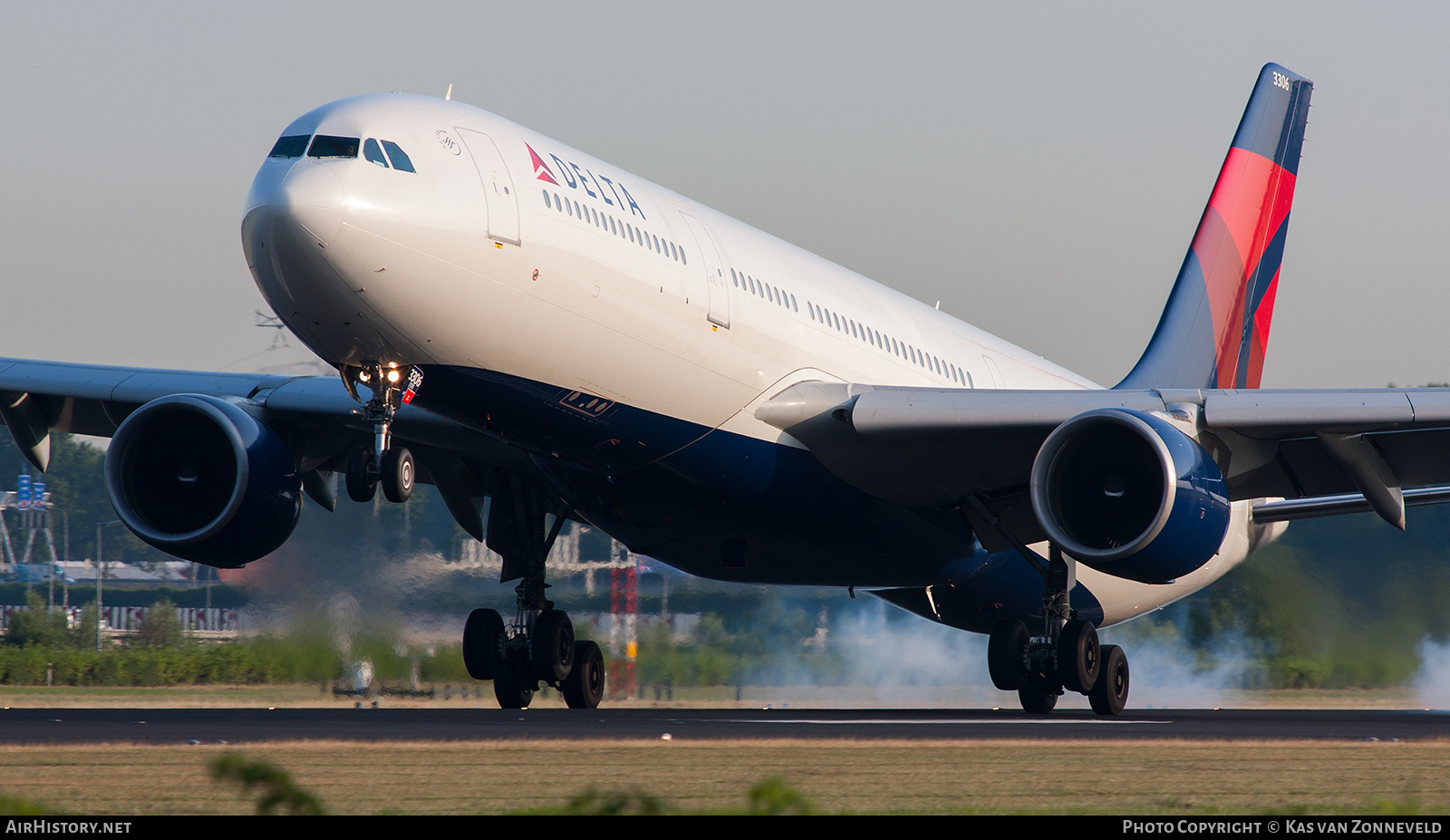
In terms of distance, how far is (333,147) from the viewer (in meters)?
13.9

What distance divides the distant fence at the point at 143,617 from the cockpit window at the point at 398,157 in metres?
10.5

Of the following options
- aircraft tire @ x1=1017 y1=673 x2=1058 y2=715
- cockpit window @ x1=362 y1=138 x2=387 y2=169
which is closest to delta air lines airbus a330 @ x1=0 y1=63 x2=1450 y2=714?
cockpit window @ x1=362 y1=138 x2=387 y2=169

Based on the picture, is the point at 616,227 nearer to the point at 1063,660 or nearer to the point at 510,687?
the point at 510,687

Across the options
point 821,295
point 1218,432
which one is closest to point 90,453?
point 821,295

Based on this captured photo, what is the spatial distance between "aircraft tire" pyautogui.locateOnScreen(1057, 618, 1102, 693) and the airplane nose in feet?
33.6

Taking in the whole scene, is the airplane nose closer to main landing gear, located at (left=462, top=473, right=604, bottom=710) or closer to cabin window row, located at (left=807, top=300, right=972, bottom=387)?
cabin window row, located at (left=807, top=300, right=972, bottom=387)

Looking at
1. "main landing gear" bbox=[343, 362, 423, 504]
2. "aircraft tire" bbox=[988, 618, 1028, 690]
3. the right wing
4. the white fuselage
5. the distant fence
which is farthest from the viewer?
the distant fence

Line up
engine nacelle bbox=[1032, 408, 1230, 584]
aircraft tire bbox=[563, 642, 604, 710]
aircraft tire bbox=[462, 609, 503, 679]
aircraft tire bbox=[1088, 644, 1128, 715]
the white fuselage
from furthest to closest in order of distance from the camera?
aircraft tire bbox=[563, 642, 604, 710] → aircraft tire bbox=[462, 609, 503, 679] → aircraft tire bbox=[1088, 644, 1128, 715] → engine nacelle bbox=[1032, 408, 1230, 584] → the white fuselage

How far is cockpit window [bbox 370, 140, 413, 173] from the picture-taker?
46.0 feet

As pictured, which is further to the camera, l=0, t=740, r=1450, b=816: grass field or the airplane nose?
the airplane nose

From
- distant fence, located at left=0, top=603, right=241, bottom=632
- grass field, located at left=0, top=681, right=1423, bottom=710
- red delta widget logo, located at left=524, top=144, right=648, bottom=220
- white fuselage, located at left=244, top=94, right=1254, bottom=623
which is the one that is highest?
red delta widget logo, located at left=524, top=144, right=648, bottom=220

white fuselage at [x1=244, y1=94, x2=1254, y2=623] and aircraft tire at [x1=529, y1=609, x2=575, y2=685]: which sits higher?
white fuselage at [x1=244, y1=94, x2=1254, y2=623]

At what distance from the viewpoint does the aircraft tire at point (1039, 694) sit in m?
19.5

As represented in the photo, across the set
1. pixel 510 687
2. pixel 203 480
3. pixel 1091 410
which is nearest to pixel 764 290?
pixel 1091 410
